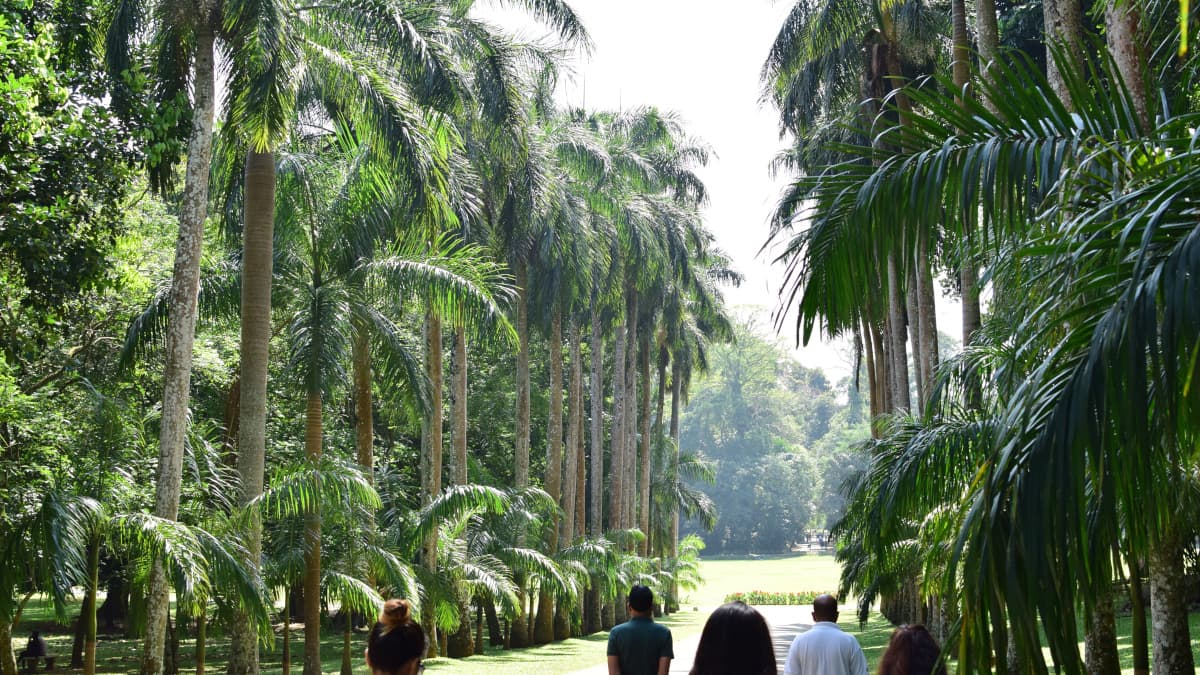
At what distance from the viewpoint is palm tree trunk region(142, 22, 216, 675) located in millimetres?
13492

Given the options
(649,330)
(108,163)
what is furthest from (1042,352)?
(649,330)

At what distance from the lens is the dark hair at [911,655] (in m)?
5.50

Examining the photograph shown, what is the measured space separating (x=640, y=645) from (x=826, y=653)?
1.17m

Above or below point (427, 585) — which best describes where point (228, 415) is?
above

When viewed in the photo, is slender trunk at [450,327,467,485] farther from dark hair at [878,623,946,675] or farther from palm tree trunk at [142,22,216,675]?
dark hair at [878,623,946,675]

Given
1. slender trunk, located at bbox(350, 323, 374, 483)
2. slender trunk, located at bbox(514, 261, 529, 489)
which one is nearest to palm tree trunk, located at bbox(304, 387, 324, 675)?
slender trunk, located at bbox(350, 323, 374, 483)

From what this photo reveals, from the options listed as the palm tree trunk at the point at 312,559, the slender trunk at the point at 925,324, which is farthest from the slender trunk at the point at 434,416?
the slender trunk at the point at 925,324

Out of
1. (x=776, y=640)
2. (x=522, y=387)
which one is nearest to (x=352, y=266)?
(x=522, y=387)

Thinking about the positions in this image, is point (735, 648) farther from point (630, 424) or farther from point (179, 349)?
point (630, 424)

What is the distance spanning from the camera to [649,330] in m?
46.4

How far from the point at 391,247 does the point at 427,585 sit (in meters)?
6.67

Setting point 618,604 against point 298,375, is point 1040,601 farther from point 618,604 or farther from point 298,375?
point 618,604

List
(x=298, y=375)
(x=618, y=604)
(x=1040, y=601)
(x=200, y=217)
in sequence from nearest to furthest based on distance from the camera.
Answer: (x=1040, y=601)
(x=200, y=217)
(x=298, y=375)
(x=618, y=604)

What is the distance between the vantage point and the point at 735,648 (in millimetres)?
5074
